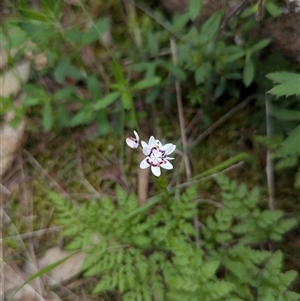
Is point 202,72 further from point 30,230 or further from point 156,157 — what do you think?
point 30,230

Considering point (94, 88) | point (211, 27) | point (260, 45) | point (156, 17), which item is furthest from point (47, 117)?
point (260, 45)

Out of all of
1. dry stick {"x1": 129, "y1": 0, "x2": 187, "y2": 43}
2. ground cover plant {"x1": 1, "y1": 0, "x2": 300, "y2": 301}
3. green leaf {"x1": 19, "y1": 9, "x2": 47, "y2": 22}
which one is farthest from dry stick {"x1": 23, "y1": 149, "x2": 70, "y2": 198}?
dry stick {"x1": 129, "y1": 0, "x2": 187, "y2": 43}

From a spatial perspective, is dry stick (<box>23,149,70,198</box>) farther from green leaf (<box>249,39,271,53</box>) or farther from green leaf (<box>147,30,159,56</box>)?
green leaf (<box>249,39,271,53</box>)

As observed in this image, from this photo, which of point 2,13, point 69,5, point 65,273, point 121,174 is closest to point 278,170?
point 121,174

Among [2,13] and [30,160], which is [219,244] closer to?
[30,160]

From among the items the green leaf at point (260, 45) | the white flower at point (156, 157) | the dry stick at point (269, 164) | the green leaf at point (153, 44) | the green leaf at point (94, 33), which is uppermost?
the green leaf at point (153, 44)

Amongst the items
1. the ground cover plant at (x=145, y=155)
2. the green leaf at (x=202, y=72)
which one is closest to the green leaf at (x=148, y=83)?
the ground cover plant at (x=145, y=155)

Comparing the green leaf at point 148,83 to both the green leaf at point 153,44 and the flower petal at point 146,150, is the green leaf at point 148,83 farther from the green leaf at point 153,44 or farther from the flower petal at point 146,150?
the flower petal at point 146,150
